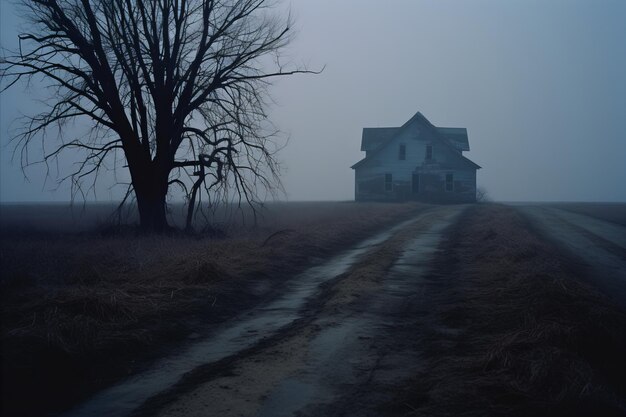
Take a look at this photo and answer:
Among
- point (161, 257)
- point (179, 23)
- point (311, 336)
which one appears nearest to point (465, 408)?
point (311, 336)

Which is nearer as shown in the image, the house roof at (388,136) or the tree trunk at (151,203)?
the tree trunk at (151,203)

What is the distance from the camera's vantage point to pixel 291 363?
6.42 metres

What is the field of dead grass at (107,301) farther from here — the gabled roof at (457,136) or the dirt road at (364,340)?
the gabled roof at (457,136)

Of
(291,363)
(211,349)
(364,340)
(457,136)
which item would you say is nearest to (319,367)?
(291,363)

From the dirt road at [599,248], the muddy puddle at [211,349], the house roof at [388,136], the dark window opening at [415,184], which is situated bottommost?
the muddy puddle at [211,349]

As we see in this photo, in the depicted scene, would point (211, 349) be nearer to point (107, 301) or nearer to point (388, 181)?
point (107, 301)

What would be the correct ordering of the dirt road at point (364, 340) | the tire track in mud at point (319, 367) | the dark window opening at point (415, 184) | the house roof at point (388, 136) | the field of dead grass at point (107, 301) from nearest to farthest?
the tire track in mud at point (319, 367), the dirt road at point (364, 340), the field of dead grass at point (107, 301), the dark window opening at point (415, 184), the house roof at point (388, 136)

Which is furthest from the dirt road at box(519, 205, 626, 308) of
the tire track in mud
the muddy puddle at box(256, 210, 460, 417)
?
the tire track in mud

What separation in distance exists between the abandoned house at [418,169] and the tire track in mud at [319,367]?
4751cm

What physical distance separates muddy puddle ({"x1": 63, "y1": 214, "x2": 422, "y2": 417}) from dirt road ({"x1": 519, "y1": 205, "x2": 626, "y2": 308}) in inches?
209

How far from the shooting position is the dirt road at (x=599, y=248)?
36.4 ft

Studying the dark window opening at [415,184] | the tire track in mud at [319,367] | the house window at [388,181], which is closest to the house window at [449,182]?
the dark window opening at [415,184]

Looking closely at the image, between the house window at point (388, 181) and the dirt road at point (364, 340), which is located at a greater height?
the house window at point (388, 181)

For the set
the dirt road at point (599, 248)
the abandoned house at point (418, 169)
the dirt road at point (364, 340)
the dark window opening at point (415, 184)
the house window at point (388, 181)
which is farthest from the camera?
the house window at point (388, 181)
